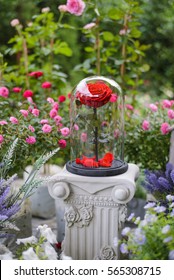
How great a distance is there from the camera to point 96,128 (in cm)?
286

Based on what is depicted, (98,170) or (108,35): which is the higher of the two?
(108,35)

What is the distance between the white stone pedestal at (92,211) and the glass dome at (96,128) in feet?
0.25

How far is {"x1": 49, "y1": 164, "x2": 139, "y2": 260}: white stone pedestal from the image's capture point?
263 cm

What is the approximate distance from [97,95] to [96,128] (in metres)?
0.23

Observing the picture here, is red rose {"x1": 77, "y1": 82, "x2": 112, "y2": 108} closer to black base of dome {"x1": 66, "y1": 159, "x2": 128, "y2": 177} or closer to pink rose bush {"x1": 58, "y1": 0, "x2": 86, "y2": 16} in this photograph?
black base of dome {"x1": 66, "y1": 159, "x2": 128, "y2": 177}

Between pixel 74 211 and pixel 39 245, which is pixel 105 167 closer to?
pixel 74 211

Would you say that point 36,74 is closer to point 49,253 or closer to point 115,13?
point 115,13

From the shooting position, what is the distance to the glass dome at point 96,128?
2734mm

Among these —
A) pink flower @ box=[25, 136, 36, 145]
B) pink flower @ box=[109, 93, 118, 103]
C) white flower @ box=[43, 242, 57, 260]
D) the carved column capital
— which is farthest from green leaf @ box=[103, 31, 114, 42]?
white flower @ box=[43, 242, 57, 260]

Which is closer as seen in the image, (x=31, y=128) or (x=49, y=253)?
(x=49, y=253)

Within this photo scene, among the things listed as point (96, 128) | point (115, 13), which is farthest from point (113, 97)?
point (115, 13)

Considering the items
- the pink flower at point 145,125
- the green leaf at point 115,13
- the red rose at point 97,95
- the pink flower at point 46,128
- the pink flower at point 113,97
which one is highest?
the green leaf at point 115,13

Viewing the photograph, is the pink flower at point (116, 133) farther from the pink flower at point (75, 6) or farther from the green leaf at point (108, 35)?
the green leaf at point (108, 35)

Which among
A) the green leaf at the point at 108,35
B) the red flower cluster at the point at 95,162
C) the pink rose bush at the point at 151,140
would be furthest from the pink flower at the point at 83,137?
the green leaf at the point at 108,35
